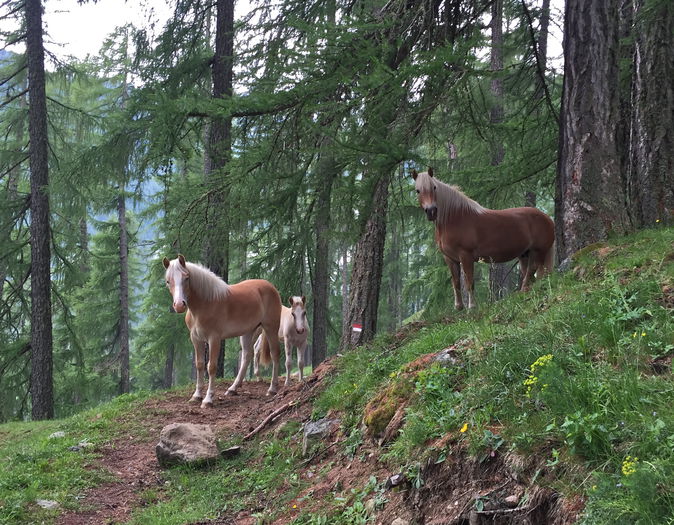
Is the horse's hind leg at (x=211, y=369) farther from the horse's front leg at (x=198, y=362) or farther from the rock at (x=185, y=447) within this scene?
the rock at (x=185, y=447)

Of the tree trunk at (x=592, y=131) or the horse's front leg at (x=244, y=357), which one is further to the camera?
the horse's front leg at (x=244, y=357)

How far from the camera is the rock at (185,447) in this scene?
6203 mm

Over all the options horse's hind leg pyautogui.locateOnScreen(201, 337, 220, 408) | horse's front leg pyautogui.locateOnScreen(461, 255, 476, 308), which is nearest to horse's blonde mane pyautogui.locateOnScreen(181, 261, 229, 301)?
horse's hind leg pyautogui.locateOnScreen(201, 337, 220, 408)

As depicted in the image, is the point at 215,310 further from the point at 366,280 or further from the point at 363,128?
the point at 363,128

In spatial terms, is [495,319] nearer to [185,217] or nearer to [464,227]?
[464,227]

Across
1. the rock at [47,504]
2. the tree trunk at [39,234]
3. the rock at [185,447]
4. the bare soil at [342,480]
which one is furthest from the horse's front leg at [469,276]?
the tree trunk at [39,234]

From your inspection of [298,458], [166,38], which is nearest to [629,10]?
[298,458]

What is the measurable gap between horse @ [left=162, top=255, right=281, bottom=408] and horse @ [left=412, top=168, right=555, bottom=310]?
390cm

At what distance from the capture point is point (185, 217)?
27.7 ft

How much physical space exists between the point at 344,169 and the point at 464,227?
187 cm

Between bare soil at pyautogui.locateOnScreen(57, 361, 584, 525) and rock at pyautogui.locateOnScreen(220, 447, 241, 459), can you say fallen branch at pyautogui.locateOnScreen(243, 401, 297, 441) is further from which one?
rock at pyautogui.locateOnScreen(220, 447, 241, 459)

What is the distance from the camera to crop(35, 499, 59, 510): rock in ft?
16.9

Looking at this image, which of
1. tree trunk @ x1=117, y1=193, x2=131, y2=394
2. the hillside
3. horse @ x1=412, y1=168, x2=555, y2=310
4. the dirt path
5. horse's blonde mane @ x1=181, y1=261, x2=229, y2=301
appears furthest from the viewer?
tree trunk @ x1=117, y1=193, x2=131, y2=394

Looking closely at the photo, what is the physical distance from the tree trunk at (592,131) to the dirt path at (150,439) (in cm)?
411
